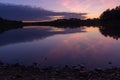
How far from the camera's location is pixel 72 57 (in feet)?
94.6

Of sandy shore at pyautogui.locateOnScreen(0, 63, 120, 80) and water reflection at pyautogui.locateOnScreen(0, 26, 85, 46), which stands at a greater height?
sandy shore at pyautogui.locateOnScreen(0, 63, 120, 80)

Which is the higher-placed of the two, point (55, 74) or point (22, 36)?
point (55, 74)

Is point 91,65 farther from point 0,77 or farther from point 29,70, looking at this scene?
point 0,77

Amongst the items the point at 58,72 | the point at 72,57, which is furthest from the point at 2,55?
the point at 58,72

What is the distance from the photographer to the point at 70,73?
19.7m

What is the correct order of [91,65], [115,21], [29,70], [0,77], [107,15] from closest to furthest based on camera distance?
[0,77]
[29,70]
[91,65]
[115,21]
[107,15]

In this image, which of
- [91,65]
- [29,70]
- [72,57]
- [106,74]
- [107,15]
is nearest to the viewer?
[106,74]

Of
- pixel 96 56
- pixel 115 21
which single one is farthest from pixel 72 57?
pixel 115 21

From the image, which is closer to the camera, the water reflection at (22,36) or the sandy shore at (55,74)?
the sandy shore at (55,74)

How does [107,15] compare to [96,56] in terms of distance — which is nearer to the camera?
[96,56]

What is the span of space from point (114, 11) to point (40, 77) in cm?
17494

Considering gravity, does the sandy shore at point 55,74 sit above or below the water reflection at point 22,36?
above

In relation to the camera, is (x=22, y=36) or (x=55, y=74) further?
(x=22, y=36)

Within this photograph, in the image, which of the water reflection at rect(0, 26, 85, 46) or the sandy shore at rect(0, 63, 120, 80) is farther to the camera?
the water reflection at rect(0, 26, 85, 46)
